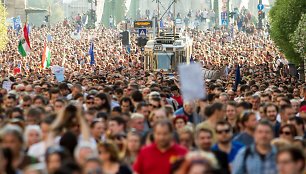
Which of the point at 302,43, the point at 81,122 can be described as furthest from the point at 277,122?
the point at 302,43

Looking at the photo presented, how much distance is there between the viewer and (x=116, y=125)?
15.3m

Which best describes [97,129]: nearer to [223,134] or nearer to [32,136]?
[32,136]

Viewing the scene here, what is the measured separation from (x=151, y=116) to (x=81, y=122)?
2966 millimetres

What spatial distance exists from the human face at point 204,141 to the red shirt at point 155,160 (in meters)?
0.50

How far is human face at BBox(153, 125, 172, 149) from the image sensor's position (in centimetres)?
1320

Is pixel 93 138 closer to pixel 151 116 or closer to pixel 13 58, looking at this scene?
pixel 151 116

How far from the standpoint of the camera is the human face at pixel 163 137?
13195mm

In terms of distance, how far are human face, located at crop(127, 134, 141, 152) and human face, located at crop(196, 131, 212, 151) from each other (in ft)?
2.16

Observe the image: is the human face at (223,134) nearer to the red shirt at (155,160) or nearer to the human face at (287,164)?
the red shirt at (155,160)

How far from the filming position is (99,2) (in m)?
141

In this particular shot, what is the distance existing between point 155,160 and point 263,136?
1.11 m

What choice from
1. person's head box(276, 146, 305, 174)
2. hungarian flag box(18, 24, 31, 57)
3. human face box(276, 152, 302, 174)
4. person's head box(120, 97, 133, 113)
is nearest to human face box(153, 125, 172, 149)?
person's head box(276, 146, 305, 174)

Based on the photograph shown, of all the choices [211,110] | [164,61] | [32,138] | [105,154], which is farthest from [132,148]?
[164,61]

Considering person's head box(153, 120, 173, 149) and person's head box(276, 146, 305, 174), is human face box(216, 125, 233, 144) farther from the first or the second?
person's head box(276, 146, 305, 174)
